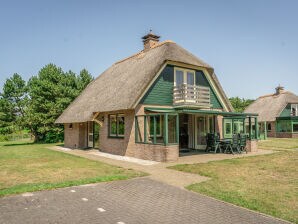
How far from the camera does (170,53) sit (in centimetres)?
1753

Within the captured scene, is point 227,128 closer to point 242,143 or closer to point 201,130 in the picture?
point 201,130

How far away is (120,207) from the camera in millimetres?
6336

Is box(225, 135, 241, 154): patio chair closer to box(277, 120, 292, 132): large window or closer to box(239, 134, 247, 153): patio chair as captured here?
box(239, 134, 247, 153): patio chair

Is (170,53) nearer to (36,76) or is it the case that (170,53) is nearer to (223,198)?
(223,198)

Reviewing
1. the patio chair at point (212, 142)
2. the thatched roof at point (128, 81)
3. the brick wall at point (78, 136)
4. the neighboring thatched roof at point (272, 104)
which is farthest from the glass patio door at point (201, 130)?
the neighboring thatched roof at point (272, 104)

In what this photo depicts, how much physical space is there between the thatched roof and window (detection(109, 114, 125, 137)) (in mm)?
931

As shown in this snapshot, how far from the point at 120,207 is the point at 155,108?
10.5 meters

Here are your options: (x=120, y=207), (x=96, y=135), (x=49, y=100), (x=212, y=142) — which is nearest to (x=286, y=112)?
(x=212, y=142)

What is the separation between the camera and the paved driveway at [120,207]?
5539 mm

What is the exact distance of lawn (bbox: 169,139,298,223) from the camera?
6.40 meters

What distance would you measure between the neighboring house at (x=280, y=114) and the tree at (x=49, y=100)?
27.6m

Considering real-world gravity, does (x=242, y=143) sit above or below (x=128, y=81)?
below

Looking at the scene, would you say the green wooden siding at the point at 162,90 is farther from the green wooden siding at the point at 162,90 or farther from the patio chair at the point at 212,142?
the patio chair at the point at 212,142

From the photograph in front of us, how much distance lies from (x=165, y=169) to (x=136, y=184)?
9.78 ft
